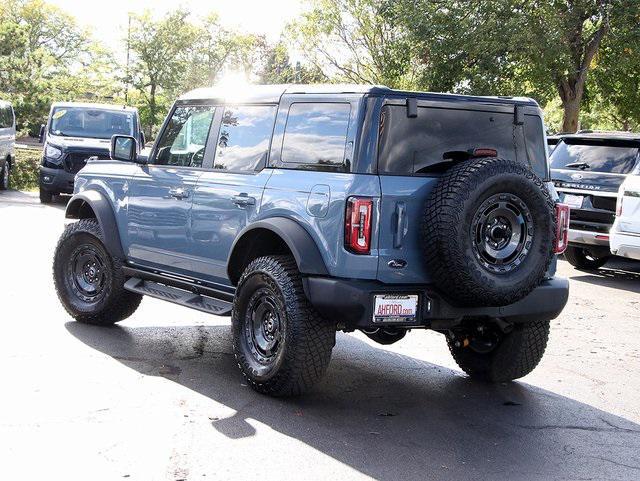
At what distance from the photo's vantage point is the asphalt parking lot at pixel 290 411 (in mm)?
4875

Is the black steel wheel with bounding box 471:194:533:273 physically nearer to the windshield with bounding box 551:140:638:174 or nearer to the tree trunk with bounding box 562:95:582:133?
the windshield with bounding box 551:140:638:174

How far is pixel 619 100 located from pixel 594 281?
17.4 metres

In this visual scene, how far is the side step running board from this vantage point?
→ 22.2 ft

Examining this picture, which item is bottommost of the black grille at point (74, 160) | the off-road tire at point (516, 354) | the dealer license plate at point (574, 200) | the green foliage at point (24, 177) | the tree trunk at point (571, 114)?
the green foliage at point (24, 177)

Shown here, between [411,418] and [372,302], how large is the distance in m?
0.81

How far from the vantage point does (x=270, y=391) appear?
238 inches

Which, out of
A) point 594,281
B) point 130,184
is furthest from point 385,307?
point 594,281

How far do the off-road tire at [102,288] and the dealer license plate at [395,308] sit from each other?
9.72 ft

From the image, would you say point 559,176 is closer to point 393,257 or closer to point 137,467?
point 393,257

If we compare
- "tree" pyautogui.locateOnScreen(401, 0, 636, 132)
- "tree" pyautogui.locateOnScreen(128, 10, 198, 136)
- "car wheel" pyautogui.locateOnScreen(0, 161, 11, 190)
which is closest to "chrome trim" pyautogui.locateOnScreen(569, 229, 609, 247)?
"tree" pyautogui.locateOnScreen(401, 0, 636, 132)

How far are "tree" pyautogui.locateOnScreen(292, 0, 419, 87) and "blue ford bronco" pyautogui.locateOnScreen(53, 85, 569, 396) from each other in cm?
2976

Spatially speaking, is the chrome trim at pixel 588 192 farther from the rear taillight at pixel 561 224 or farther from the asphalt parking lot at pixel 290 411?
the rear taillight at pixel 561 224

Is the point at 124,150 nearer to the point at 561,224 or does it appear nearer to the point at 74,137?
the point at 561,224

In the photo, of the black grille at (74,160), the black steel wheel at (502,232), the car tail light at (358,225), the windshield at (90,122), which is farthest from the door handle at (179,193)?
the windshield at (90,122)
